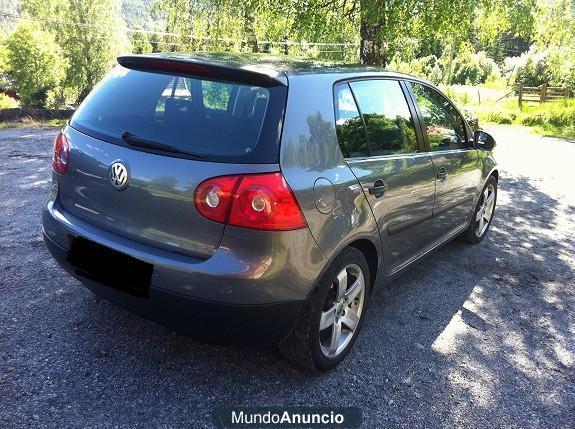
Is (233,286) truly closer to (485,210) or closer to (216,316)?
(216,316)

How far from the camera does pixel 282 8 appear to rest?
27.8ft

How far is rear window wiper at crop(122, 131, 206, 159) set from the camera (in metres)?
2.30

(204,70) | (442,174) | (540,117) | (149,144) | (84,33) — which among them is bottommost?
(540,117)

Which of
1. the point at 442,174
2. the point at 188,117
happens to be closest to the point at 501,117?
the point at 442,174

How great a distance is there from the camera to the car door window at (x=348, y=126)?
106 inches

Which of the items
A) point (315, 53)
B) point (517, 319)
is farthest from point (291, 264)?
point (315, 53)

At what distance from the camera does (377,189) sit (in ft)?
9.38

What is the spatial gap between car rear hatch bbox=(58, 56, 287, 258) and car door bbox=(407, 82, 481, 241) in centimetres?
168

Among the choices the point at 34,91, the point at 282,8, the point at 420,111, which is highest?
the point at 282,8

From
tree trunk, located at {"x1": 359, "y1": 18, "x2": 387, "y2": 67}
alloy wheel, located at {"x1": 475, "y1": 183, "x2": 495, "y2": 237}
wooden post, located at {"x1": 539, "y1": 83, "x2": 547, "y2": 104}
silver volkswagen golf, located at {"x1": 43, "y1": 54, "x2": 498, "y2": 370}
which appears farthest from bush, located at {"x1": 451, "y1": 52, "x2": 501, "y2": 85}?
silver volkswagen golf, located at {"x1": 43, "y1": 54, "x2": 498, "y2": 370}

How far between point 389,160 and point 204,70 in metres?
1.25

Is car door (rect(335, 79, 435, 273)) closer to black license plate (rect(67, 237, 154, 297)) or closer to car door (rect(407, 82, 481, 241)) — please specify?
car door (rect(407, 82, 481, 241))

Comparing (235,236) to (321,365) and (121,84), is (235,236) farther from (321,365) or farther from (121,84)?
(121,84)

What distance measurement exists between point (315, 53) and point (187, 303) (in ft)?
44.2
